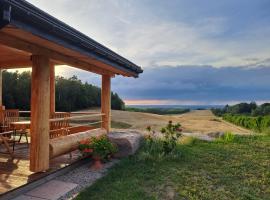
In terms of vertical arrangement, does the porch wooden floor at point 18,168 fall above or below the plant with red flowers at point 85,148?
below

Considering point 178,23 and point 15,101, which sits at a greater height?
point 178,23

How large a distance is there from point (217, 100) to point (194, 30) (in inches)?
704

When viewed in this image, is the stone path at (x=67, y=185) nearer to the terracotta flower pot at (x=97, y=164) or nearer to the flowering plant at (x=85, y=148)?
the terracotta flower pot at (x=97, y=164)

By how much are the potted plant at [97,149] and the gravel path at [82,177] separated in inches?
7.2

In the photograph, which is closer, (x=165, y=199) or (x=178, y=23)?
(x=165, y=199)

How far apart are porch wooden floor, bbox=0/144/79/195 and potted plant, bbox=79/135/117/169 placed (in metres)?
0.36

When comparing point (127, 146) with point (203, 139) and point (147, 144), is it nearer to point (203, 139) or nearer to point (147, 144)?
point (147, 144)

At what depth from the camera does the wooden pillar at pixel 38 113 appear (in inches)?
194

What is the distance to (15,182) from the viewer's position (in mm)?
4457

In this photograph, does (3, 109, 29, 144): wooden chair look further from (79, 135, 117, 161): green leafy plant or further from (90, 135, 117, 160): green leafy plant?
(90, 135, 117, 160): green leafy plant

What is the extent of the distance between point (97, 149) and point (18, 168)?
1.60 metres

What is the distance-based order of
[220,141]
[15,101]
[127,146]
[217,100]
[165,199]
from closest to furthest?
[165,199], [127,146], [220,141], [15,101], [217,100]

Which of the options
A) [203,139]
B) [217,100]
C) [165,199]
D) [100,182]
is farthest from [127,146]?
[217,100]

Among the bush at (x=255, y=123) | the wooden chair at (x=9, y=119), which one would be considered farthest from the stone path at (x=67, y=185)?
the bush at (x=255, y=123)
